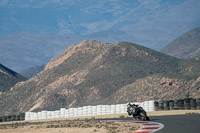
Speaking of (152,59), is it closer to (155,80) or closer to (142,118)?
(155,80)

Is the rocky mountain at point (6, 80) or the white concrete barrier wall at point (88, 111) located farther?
the rocky mountain at point (6, 80)

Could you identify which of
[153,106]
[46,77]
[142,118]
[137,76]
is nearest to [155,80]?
[137,76]

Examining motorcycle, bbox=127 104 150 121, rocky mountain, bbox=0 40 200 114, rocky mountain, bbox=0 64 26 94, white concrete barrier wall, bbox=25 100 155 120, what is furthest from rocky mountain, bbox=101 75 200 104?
motorcycle, bbox=127 104 150 121

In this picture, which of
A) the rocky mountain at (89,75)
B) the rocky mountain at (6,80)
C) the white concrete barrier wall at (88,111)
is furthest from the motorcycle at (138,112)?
the rocky mountain at (6,80)

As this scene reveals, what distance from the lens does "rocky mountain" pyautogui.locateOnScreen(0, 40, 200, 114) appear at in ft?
466

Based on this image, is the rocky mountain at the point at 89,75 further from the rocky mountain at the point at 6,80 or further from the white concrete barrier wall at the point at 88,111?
the white concrete barrier wall at the point at 88,111

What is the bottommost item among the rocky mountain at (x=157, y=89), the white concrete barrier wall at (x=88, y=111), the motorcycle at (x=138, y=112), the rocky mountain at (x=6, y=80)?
the motorcycle at (x=138, y=112)

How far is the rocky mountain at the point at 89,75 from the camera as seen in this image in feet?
466

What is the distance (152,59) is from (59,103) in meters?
33.4

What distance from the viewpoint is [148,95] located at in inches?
4582

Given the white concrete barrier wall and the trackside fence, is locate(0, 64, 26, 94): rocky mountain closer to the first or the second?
the trackside fence

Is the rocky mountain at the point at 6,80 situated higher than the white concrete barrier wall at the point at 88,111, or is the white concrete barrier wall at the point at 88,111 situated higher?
the rocky mountain at the point at 6,80

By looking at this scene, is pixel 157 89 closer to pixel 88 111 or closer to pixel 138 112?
pixel 88 111

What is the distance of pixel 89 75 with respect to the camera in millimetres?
151625
